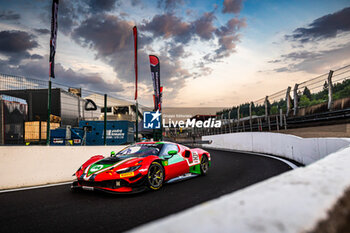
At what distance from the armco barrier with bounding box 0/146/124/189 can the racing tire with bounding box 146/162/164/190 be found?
332cm

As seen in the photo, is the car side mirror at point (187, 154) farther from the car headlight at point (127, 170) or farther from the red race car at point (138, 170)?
the car headlight at point (127, 170)

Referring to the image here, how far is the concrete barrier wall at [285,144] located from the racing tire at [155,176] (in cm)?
407

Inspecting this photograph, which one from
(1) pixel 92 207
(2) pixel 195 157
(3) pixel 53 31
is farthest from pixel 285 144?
(3) pixel 53 31

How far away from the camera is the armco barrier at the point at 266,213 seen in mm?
779

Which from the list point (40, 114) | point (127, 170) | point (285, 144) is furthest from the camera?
point (40, 114)

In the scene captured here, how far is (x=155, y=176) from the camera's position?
18.4 ft

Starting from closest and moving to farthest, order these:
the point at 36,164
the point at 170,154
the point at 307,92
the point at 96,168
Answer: the point at 96,168 < the point at 170,154 < the point at 36,164 < the point at 307,92

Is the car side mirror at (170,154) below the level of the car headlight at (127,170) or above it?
above

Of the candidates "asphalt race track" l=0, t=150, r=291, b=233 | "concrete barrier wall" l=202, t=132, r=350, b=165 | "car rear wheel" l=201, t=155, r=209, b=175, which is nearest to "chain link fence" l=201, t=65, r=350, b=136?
"concrete barrier wall" l=202, t=132, r=350, b=165

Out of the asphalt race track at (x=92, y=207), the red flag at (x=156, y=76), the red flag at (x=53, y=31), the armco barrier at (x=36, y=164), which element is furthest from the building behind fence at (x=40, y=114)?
the asphalt race track at (x=92, y=207)

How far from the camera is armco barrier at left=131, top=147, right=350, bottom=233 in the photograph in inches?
30.7

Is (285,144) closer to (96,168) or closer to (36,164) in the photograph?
(96,168)

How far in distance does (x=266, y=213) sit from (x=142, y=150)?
5682 millimetres

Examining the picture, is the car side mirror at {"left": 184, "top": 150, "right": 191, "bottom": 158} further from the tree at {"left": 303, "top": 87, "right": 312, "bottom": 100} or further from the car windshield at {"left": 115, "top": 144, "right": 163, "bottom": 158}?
the tree at {"left": 303, "top": 87, "right": 312, "bottom": 100}
